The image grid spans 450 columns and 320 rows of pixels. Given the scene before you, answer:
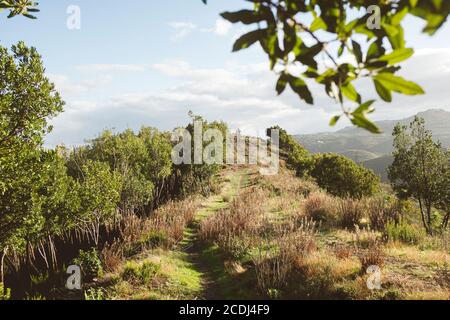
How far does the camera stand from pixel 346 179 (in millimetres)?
26719

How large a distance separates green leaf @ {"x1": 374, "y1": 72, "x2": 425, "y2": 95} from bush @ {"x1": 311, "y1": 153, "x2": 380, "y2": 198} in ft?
81.7

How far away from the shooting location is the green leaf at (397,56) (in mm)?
1230

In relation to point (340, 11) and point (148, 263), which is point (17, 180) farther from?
point (340, 11)

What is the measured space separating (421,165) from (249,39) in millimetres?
17736

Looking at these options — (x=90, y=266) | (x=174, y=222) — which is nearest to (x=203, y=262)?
(x=174, y=222)

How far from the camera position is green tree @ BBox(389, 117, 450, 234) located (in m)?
16.5

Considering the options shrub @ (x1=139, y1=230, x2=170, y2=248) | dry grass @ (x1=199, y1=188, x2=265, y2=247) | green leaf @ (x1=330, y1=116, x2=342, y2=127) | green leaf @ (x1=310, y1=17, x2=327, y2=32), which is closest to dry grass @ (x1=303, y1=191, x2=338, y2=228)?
dry grass @ (x1=199, y1=188, x2=265, y2=247)

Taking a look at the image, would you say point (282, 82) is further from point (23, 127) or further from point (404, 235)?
point (404, 235)

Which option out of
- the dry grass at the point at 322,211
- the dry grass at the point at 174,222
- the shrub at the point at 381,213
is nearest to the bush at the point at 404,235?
the shrub at the point at 381,213

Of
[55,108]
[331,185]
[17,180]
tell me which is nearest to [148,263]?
[17,180]

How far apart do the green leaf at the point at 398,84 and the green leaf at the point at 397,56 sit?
0.05 meters

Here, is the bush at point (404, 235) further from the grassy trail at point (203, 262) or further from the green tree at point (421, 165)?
the green tree at point (421, 165)

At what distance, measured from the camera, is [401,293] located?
261 inches

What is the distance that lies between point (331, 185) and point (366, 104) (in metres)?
27.9
